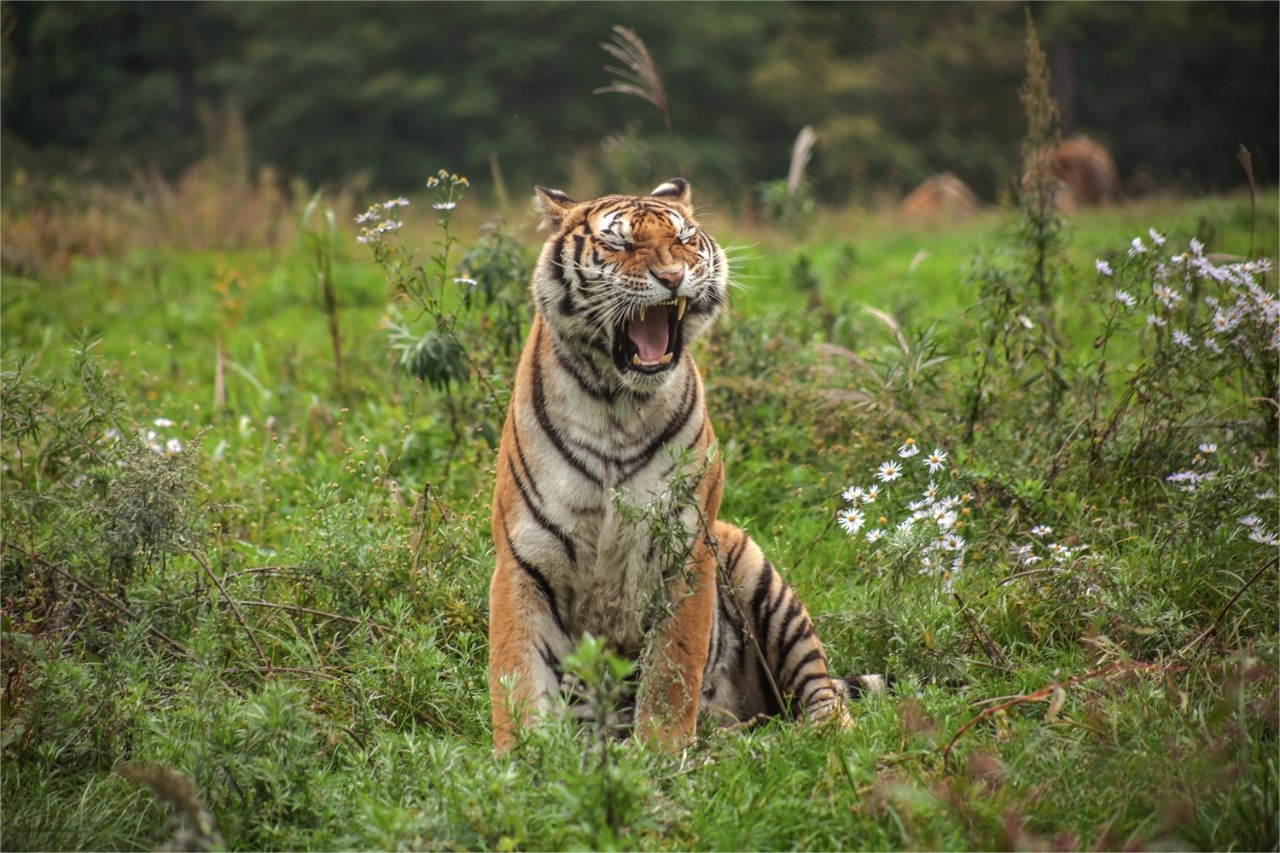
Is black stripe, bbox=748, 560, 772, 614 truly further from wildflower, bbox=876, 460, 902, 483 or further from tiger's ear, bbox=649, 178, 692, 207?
tiger's ear, bbox=649, 178, 692, 207

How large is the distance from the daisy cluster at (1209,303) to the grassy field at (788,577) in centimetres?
2

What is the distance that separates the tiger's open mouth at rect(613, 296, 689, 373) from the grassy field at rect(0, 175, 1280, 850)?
52 centimetres

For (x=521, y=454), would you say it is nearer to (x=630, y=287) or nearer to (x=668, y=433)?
(x=668, y=433)

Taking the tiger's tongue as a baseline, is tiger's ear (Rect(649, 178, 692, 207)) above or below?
above

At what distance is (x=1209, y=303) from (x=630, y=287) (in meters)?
2.38

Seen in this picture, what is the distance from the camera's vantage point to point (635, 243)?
3502 millimetres

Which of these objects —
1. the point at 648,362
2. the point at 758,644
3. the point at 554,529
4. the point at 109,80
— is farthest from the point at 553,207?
the point at 109,80

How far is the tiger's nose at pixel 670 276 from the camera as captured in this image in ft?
11.0

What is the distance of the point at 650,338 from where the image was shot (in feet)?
11.4

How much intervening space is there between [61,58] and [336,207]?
19.9 m

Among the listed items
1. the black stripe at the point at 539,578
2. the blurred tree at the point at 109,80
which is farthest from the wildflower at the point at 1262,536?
the blurred tree at the point at 109,80

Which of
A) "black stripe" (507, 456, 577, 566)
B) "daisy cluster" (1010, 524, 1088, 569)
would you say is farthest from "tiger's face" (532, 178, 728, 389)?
"daisy cluster" (1010, 524, 1088, 569)

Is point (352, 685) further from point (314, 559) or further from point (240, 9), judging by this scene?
point (240, 9)

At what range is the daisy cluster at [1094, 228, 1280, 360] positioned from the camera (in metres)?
4.25
